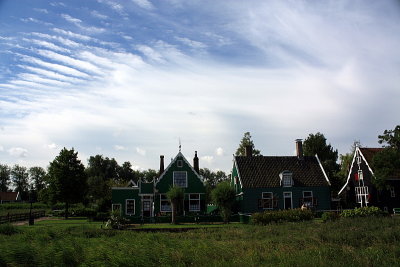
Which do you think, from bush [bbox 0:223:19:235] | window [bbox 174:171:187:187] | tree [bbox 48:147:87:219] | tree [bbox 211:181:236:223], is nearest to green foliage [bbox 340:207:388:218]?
tree [bbox 211:181:236:223]

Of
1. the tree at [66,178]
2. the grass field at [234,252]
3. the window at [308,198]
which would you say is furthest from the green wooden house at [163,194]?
the grass field at [234,252]

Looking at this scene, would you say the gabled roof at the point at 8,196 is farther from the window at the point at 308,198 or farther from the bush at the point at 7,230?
the window at the point at 308,198

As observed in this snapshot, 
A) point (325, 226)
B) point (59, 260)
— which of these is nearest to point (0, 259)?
point (59, 260)

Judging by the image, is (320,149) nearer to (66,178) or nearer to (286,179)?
(286,179)

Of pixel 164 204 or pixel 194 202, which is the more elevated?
pixel 194 202

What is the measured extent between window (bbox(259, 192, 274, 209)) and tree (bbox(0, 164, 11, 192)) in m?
108

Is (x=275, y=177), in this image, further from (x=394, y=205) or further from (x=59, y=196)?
(x=59, y=196)

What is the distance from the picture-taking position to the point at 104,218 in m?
34.7

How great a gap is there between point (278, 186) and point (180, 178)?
974cm

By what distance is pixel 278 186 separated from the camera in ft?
123

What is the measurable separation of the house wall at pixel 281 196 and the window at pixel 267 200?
→ 0.30 metres

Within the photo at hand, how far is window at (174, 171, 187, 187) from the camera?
38000 millimetres

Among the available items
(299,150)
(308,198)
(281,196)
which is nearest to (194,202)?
(281,196)

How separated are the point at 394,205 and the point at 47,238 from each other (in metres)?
33.5
